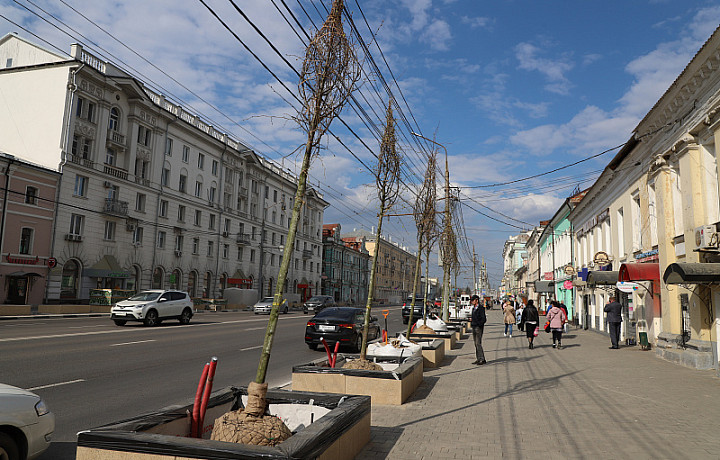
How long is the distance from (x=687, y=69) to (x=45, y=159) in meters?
37.1

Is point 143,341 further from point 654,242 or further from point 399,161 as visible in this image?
point 654,242

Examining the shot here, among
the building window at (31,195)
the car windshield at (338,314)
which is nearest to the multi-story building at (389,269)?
the building window at (31,195)

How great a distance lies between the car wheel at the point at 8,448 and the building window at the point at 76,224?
3477 centimetres

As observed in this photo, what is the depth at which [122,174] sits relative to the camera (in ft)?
128

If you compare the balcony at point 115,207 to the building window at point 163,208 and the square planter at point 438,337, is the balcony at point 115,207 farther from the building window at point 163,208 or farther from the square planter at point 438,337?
the square planter at point 438,337

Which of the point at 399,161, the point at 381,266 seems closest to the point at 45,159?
the point at 399,161

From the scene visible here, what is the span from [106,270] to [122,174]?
802 cm

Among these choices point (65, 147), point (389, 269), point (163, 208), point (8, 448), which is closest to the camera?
point (8, 448)

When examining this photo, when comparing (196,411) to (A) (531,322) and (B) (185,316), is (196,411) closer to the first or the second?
(A) (531,322)

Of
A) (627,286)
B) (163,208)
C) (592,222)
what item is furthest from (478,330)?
(163,208)

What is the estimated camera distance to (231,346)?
611 inches

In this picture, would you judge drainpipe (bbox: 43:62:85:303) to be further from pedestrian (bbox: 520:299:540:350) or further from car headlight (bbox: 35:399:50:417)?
car headlight (bbox: 35:399:50:417)

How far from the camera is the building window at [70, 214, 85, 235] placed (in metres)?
34.5

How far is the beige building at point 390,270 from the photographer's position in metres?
112
